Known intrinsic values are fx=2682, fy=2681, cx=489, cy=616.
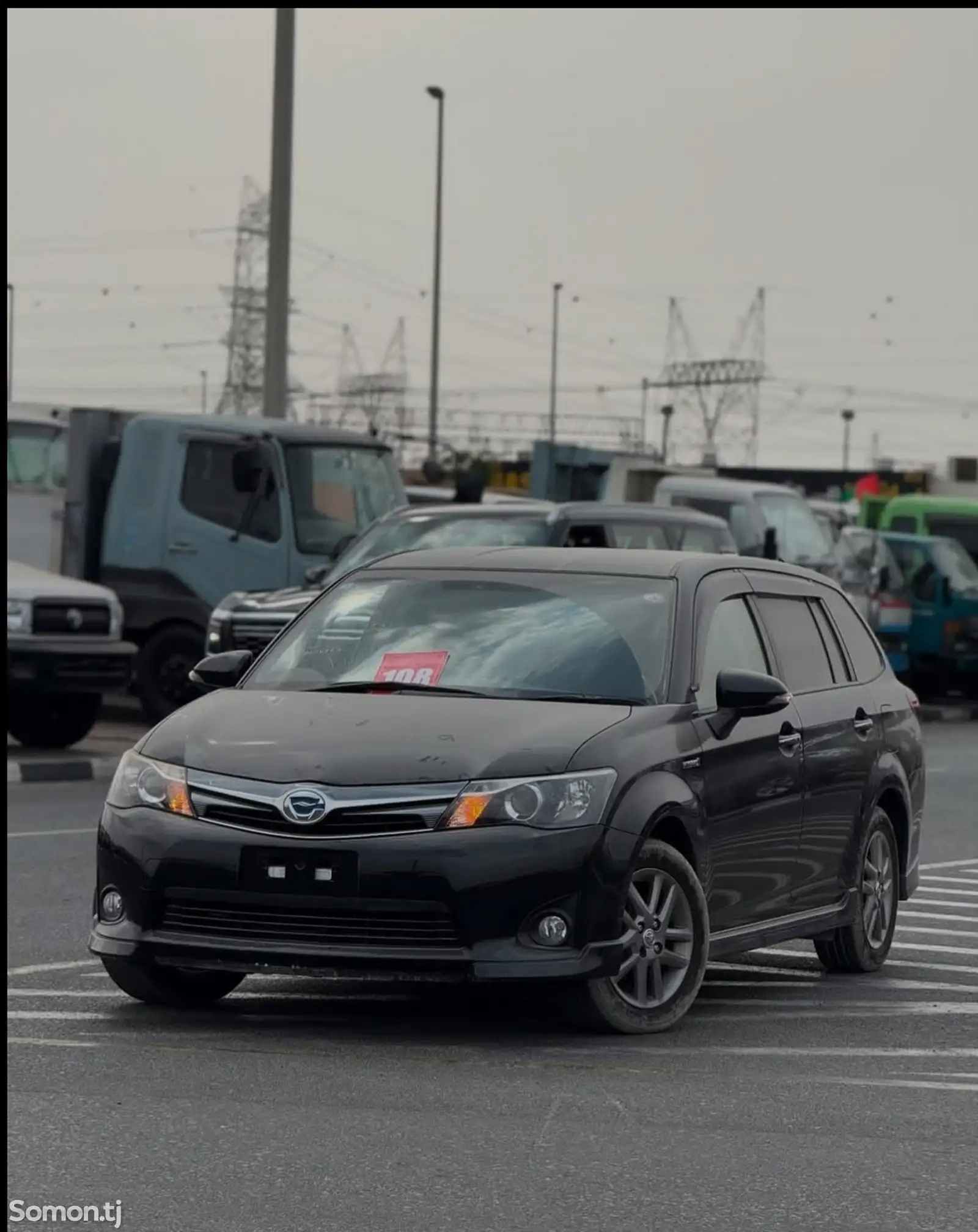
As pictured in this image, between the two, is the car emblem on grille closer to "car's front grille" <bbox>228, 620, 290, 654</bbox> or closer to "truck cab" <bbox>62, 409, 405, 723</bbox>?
"car's front grille" <bbox>228, 620, 290, 654</bbox>

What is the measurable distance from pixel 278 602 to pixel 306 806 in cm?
1140

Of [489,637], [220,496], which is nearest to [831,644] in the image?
[489,637]

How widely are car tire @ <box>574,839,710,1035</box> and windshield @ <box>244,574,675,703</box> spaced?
0.66m

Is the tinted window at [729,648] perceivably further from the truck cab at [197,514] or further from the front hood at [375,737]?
the truck cab at [197,514]

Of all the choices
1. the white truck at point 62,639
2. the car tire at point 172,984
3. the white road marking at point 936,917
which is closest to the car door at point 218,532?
the white truck at point 62,639

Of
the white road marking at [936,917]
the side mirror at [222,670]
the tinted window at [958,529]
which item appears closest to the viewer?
the side mirror at [222,670]

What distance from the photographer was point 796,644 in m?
9.76

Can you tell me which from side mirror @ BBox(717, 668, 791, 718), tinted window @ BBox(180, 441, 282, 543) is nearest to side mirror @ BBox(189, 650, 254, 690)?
side mirror @ BBox(717, 668, 791, 718)

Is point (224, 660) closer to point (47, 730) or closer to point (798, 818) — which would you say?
point (798, 818)

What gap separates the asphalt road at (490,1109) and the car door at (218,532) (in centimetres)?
1169

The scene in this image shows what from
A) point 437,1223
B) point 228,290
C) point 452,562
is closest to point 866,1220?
point 437,1223

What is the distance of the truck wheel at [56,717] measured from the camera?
68.6 ft

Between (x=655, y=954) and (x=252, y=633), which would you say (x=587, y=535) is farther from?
(x=655, y=954)

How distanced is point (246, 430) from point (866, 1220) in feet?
54.7
